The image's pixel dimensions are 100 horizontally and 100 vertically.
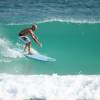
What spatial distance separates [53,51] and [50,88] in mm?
5354

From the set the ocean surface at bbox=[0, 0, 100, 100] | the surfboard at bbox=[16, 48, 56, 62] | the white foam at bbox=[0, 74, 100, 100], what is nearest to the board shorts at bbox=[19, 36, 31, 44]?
the surfboard at bbox=[16, 48, 56, 62]

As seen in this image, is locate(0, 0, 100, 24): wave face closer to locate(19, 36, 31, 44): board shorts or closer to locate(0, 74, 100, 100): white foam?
locate(19, 36, 31, 44): board shorts

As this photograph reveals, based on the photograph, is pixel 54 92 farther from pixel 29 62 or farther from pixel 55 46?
pixel 55 46

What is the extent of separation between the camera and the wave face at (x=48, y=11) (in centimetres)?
2544

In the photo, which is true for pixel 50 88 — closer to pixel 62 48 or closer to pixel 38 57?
pixel 38 57

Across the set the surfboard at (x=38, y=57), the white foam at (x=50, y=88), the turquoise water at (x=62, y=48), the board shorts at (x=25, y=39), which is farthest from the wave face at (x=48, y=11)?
the white foam at (x=50, y=88)

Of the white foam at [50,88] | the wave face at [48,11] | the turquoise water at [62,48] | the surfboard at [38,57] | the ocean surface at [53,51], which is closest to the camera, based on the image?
the white foam at [50,88]

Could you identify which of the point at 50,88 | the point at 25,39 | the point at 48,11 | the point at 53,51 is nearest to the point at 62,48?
the point at 53,51

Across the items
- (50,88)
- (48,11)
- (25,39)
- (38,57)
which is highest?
(48,11)

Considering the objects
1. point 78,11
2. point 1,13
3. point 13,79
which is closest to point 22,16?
point 1,13

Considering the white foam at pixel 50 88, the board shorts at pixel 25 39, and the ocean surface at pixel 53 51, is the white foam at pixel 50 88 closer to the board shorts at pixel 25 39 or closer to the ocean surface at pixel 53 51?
the ocean surface at pixel 53 51

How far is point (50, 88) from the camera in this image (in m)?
16.6

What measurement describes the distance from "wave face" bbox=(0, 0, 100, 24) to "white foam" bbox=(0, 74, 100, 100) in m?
8.19

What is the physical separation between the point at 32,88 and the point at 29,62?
161 inches
